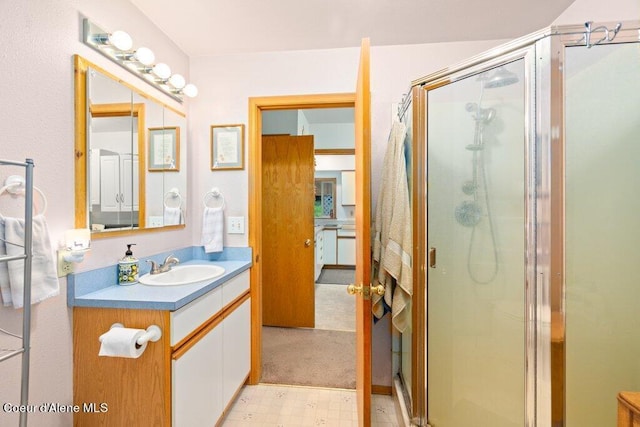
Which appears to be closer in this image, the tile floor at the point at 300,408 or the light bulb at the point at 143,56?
the light bulb at the point at 143,56

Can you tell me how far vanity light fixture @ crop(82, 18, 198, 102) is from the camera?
1.31 meters

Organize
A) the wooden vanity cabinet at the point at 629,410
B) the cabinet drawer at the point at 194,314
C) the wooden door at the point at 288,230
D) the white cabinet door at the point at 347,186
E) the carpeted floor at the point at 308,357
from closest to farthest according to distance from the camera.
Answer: the wooden vanity cabinet at the point at 629,410, the cabinet drawer at the point at 194,314, the carpeted floor at the point at 308,357, the wooden door at the point at 288,230, the white cabinet door at the point at 347,186

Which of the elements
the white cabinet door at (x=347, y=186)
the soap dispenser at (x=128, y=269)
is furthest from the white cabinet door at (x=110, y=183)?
the white cabinet door at (x=347, y=186)

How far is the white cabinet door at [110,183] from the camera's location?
53.7 inches

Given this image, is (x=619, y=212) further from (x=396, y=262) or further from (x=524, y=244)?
(x=396, y=262)

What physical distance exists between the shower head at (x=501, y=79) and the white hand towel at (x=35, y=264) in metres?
1.89

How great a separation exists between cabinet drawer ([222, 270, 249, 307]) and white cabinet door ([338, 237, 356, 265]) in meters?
3.56

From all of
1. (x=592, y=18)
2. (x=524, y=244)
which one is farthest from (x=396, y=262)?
(x=592, y=18)

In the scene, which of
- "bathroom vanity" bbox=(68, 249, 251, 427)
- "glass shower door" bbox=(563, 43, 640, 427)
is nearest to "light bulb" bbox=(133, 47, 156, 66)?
"bathroom vanity" bbox=(68, 249, 251, 427)

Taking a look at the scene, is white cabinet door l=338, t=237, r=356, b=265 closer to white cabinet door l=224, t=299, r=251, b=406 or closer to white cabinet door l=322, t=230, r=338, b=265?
white cabinet door l=322, t=230, r=338, b=265

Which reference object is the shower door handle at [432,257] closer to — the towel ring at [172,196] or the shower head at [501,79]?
the shower head at [501,79]

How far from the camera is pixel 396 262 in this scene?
1470mm

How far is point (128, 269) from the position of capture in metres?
1.41

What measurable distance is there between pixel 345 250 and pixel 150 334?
4461mm
